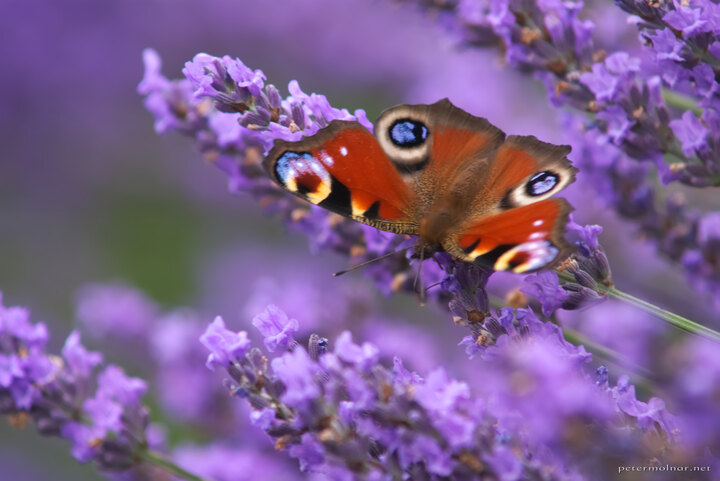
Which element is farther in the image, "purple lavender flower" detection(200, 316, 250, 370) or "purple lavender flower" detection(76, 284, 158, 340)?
"purple lavender flower" detection(76, 284, 158, 340)

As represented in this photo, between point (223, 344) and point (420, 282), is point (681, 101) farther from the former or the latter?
point (223, 344)

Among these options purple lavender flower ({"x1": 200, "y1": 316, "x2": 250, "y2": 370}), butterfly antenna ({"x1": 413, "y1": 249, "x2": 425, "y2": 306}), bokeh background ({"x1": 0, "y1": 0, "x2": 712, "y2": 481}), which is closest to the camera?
purple lavender flower ({"x1": 200, "y1": 316, "x2": 250, "y2": 370})

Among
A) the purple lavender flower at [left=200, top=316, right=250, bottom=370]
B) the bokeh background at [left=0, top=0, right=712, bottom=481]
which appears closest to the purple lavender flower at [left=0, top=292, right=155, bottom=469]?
the purple lavender flower at [left=200, top=316, right=250, bottom=370]

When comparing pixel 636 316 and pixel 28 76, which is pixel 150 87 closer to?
pixel 636 316

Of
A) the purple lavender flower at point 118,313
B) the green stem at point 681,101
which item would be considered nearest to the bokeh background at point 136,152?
the purple lavender flower at point 118,313

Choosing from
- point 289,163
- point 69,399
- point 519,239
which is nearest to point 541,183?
point 519,239

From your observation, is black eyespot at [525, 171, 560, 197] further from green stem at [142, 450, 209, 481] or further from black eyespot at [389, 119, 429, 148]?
green stem at [142, 450, 209, 481]
